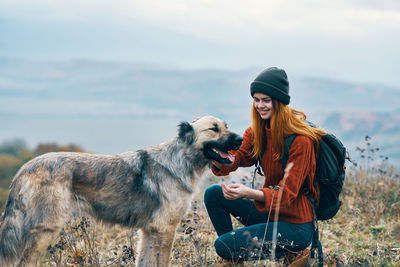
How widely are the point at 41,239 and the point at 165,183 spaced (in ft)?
4.23

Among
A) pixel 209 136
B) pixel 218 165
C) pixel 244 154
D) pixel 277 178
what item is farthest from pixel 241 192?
pixel 209 136

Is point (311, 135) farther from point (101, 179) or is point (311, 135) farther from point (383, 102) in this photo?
point (383, 102)

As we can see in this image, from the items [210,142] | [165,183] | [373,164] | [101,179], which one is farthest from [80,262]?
[373,164]

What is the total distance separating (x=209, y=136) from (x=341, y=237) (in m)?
2.27

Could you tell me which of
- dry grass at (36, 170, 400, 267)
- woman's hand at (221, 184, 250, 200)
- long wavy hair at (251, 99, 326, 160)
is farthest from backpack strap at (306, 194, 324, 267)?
woman's hand at (221, 184, 250, 200)

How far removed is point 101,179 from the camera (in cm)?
391

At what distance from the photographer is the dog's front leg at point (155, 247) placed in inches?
161

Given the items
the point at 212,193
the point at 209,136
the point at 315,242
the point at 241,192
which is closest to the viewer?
the point at 241,192

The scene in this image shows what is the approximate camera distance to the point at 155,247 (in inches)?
162

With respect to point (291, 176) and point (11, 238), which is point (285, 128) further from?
point (11, 238)

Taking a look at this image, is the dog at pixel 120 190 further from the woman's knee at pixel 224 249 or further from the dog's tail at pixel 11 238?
the woman's knee at pixel 224 249

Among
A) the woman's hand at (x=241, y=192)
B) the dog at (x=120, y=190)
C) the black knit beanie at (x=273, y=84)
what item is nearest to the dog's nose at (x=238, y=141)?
the dog at (x=120, y=190)

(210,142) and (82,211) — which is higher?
(210,142)

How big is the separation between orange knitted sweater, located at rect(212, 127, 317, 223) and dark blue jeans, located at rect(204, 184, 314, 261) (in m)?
0.12
